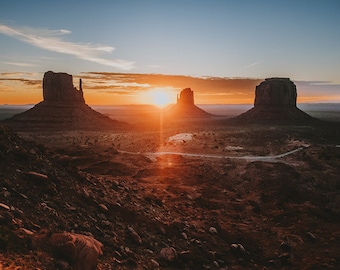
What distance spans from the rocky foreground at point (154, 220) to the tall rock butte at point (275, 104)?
6870cm

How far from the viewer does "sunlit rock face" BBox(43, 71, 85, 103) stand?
3214 inches

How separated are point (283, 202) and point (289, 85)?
8443cm

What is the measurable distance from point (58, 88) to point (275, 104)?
66532mm

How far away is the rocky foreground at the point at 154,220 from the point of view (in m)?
7.50

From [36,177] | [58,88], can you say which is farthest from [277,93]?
[36,177]

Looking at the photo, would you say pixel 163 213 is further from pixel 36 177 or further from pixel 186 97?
pixel 186 97

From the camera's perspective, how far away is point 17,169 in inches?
415

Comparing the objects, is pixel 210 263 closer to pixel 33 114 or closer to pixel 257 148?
pixel 257 148

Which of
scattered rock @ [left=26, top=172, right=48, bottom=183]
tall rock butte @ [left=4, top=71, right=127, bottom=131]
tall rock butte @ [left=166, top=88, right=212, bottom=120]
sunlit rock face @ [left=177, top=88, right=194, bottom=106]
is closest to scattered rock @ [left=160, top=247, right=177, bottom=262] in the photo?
scattered rock @ [left=26, top=172, right=48, bottom=183]

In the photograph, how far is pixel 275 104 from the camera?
91.2 metres

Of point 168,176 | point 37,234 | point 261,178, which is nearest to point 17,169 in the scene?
point 37,234

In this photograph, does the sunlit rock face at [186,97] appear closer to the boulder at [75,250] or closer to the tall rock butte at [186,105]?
the tall rock butte at [186,105]

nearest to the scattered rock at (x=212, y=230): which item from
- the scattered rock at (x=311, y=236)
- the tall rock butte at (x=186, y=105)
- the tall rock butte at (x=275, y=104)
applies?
the scattered rock at (x=311, y=236)

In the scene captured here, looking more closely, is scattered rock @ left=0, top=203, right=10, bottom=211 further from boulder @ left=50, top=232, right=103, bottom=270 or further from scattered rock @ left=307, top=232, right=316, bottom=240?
scattered rock @ left=307, top=232, right=316, bottom=240
